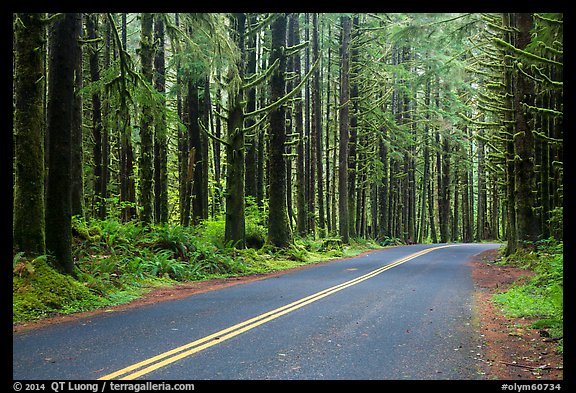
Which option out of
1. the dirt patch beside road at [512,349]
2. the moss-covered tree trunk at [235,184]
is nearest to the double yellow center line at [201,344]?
the dirt patch beside road at [512,349]

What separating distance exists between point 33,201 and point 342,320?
22.8 ft

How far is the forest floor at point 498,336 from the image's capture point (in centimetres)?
620

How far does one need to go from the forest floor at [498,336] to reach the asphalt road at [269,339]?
0.27 m

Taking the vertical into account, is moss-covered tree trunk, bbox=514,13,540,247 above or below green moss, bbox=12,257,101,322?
above

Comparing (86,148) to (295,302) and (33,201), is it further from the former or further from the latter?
(295,302)

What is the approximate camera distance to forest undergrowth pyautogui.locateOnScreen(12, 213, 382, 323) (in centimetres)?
972

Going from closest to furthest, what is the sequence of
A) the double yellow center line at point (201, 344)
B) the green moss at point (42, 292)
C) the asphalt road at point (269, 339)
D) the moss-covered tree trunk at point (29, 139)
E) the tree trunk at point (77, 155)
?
the double yellow center line at point (201, 344)
the asphalt road at point (269, 339)
the green moss at point (42, 292)
the moss-covered tree trunk at point (29, 139)
the tree trunk at point (77, 155)

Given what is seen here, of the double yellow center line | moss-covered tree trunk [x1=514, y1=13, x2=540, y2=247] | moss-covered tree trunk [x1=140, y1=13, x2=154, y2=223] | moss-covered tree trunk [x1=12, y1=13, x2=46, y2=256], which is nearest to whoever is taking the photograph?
the double yellow center line

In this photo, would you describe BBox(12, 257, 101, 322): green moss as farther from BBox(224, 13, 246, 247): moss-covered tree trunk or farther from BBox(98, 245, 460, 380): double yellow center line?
BBox(224, 13, 246, 247): moss-covered tree trunk

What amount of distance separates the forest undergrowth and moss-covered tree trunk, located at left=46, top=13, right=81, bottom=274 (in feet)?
1.68

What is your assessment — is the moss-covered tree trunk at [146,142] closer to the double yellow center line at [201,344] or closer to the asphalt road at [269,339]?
the asphalt road at [269,339]

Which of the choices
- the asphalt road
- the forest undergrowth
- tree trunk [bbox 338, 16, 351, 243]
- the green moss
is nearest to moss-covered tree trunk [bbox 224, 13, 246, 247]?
the forest undergrowth

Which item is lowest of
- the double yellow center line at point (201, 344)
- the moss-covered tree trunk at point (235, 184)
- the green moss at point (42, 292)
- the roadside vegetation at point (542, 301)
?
the roadside vegetation at point (542, 301)
